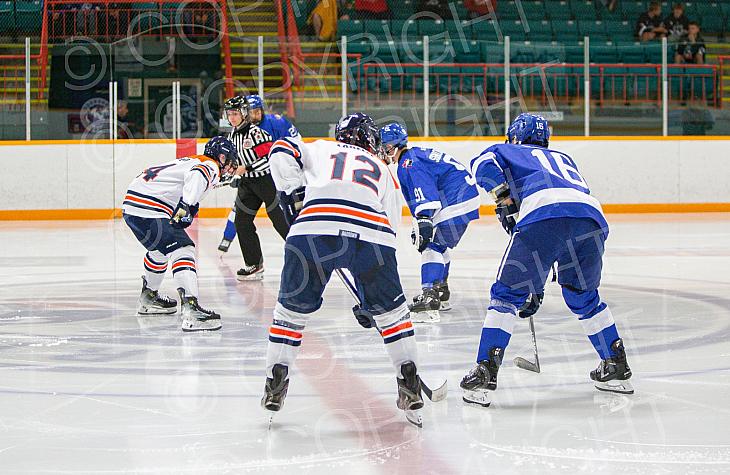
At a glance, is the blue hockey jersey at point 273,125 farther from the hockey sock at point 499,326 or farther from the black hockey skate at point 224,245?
the hockey sock at point 499,326

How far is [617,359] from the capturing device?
14.0 ft

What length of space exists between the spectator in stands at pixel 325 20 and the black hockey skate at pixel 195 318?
8818 millimetres

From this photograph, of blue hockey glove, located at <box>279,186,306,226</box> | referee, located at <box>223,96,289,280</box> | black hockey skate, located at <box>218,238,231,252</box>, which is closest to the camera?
blue hockey glove, located at <box>279,186,306,226</box>

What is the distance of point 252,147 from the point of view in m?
8.31

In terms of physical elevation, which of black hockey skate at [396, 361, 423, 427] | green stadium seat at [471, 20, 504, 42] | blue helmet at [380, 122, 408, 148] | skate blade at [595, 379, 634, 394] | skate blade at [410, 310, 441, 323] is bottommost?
skate blade at [410, 310, 441, 323]

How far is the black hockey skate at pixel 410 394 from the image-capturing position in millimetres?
3732

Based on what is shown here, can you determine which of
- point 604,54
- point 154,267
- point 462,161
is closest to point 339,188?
point 154,267

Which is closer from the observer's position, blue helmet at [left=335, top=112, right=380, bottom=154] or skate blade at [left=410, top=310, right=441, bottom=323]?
blue helmet at [left=335, top=112, right=380, bottom=154]

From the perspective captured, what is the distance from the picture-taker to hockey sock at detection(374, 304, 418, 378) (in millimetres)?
3801

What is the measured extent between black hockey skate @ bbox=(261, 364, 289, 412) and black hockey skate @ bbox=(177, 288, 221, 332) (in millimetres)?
2106

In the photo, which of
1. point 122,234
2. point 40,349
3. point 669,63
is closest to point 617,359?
point 40,349

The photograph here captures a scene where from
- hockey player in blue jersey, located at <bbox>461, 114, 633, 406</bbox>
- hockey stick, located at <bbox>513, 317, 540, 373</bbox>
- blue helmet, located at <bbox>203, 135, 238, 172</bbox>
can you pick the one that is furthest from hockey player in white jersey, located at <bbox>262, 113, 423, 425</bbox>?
blue helmet, located at <bbox>203, 135, 238, 172</bbox>

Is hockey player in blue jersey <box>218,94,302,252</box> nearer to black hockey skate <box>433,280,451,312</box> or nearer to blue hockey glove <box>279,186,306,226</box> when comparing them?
black hockey skate <box>433,280,451,312</box>

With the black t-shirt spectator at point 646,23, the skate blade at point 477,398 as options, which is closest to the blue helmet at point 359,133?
the skate blade at point 477,398
